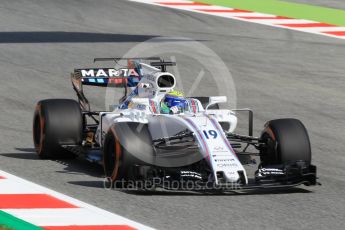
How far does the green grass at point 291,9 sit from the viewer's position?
2467 centimetres

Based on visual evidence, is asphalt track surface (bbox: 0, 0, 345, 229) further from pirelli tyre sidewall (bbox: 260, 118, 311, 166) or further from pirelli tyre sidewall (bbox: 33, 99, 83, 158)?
pirelli tyre sidewall (bbox: 260, 118, 311, 166)

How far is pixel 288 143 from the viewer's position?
34.4ft

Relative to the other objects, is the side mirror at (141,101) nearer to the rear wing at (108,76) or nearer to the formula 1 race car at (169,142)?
the formula 1 race car at (169,142)

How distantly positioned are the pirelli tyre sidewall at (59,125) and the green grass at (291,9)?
13596 millimetres

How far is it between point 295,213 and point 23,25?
47.8ft

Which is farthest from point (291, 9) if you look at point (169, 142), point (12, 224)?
point (12, 224)

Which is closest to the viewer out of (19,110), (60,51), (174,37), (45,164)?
(45,164)

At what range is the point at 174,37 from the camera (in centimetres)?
2186

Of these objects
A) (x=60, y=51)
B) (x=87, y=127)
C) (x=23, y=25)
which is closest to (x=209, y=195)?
(x=87, y=127)

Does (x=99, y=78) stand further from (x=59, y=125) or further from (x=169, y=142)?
(x=169, y=142)

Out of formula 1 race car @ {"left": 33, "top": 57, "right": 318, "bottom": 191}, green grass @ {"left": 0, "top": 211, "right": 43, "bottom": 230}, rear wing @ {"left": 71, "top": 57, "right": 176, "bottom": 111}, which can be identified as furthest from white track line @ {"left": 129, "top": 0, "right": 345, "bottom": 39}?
green grass @ {"left": 0, "top": 211, "right": 43, "bottom": 230}

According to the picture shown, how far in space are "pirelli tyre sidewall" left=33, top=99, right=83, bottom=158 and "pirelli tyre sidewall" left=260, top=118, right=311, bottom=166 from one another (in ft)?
7.02

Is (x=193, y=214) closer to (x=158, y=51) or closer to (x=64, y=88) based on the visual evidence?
(x=64, y=88)

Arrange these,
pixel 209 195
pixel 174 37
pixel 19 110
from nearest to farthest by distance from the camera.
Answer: pixel 209 195 → pixel 19 110 → pixel 174 37
